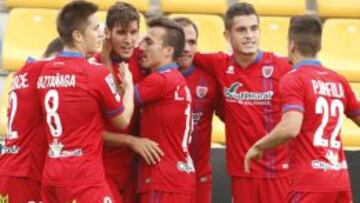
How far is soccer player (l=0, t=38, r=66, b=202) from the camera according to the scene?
6098 mm

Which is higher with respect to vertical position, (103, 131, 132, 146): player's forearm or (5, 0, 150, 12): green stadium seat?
(5, 0, 150, 12): green stadium seat

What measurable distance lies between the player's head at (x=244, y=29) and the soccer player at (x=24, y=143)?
1.36 metres

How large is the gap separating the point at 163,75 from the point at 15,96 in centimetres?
92

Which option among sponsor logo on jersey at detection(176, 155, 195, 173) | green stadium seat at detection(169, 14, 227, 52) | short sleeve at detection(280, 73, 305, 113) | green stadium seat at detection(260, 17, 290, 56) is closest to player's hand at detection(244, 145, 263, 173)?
short sleeve at detection(280, 73, 305, 113)

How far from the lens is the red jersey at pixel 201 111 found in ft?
22.1

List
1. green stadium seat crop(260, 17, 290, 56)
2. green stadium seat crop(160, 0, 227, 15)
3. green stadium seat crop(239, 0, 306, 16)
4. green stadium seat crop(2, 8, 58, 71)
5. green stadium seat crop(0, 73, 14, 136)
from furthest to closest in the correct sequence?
green stadium seat crop(239, 0, 306, 16)
green stadium seat crop(160, 0, 227, 15)
green stadium seat crop(260, 17, 290, 56)
green stadium seat crop(2, 8, 58, 71)
green stadium seat crop(0, 73, 14, 136)

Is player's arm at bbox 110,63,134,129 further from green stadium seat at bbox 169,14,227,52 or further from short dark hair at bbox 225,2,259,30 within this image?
green stadium seat at bbox 169,14,227,52

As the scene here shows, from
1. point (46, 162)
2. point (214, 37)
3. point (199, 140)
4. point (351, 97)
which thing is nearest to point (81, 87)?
point (46, 162)

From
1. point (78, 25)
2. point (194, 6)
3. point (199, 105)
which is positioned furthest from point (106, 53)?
point (194, 6)

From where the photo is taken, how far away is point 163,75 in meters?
6.27

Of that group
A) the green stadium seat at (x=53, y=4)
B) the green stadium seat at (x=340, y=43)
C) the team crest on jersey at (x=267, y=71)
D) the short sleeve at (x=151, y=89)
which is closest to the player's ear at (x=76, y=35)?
the short sleeve at (x=151, y=89)

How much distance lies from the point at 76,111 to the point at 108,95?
0.68 ft

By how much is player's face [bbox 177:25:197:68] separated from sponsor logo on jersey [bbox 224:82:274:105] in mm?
340

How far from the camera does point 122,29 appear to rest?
20.4ft
